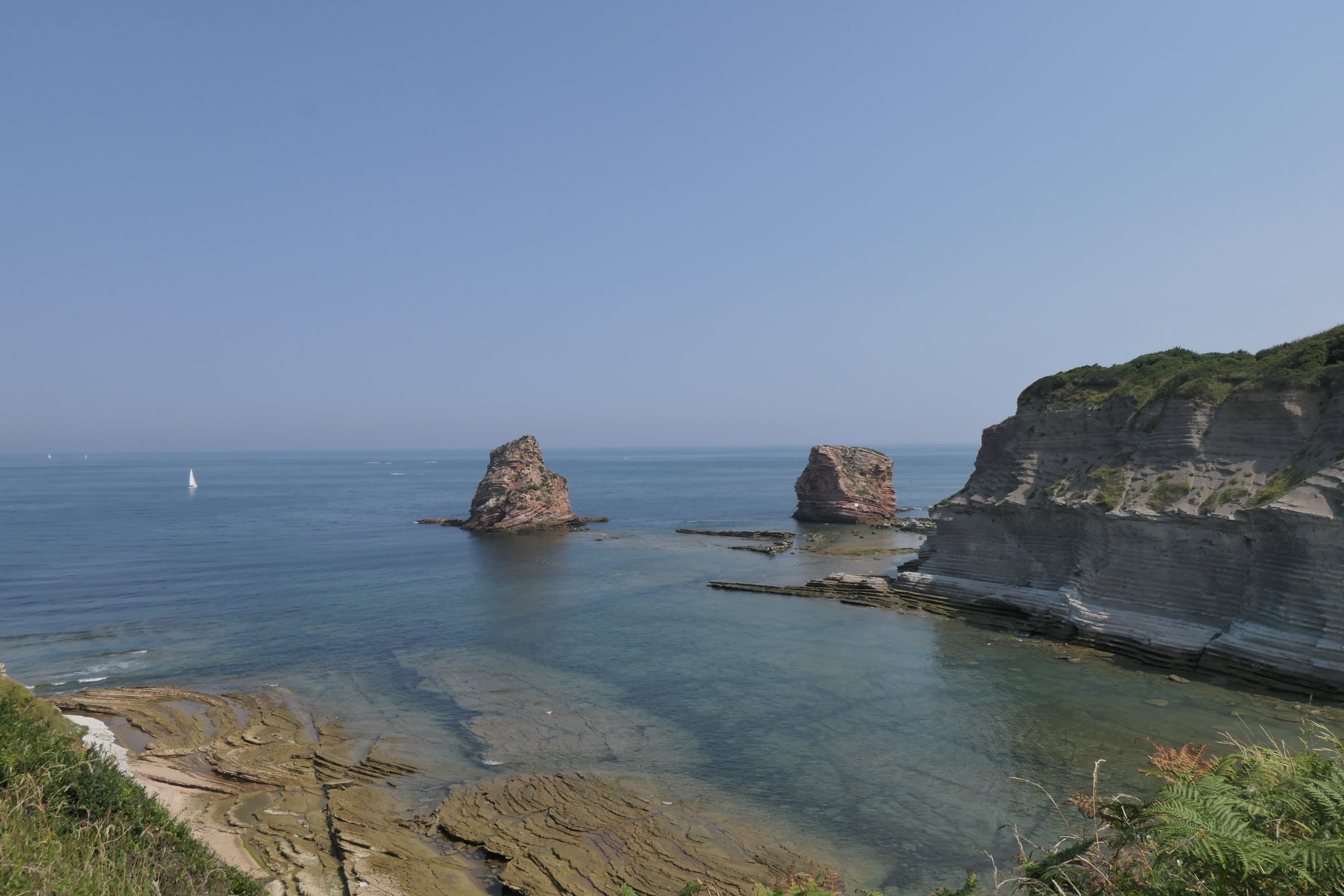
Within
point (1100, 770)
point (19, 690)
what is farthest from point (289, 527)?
point (1100, 770)

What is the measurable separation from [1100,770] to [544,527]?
61673 mm

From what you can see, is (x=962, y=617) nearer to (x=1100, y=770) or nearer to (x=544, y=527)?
(x=1100, y=770)

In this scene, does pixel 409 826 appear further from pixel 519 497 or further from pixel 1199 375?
pixel 519 497

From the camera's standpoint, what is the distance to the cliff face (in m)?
22.0

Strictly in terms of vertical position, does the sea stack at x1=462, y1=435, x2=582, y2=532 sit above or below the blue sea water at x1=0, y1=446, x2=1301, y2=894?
above

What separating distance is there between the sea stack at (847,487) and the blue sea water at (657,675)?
21.7 m

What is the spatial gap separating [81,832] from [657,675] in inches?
782

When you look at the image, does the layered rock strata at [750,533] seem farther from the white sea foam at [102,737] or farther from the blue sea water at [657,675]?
the white sea foam at [102,737]

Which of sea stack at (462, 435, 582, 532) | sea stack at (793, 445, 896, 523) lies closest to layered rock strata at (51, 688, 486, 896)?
sea stack at (462, 435, 582, 532)

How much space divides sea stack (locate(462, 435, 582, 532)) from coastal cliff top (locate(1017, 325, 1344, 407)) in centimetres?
5135

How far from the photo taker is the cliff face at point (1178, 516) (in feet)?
72.0

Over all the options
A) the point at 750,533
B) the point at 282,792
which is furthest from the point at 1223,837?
the point at 750,533

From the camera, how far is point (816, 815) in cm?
1597

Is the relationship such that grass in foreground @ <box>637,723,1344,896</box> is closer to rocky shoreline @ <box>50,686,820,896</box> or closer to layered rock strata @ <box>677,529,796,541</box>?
rocky shoreline @ <box>50,686,820,896</box>
